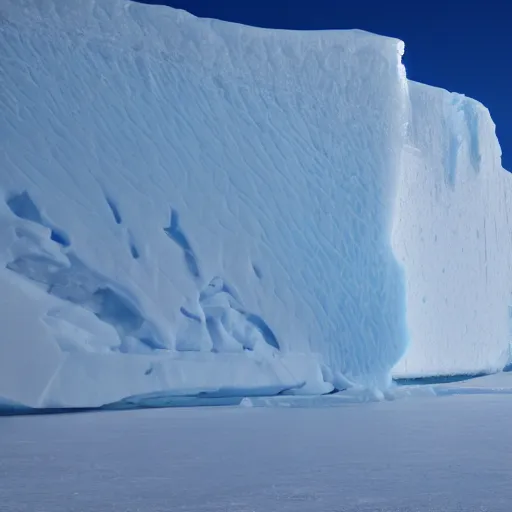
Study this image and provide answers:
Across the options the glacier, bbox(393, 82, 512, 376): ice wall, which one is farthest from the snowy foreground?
bbox(393, 82, 512, 376): ice wall

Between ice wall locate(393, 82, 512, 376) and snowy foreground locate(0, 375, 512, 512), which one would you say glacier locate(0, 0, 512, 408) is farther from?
ice wall locate(393, 82, 512, 376)

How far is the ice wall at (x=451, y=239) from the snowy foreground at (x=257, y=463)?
3656 mm

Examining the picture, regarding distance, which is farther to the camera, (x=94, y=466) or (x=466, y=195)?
(x=466, y=195)

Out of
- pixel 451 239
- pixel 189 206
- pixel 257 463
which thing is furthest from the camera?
pixel 451 239

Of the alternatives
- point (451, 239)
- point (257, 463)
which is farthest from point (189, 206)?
point (451, 239)

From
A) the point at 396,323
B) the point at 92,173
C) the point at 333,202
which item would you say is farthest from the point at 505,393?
the point at 92,173

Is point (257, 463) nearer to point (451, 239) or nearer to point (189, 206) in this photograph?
point (189, 206)

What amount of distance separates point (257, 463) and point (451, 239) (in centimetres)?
585

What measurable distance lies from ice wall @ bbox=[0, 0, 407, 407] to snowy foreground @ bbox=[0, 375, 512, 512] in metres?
0.66

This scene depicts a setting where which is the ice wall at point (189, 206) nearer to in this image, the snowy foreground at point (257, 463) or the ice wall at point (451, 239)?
the snowy foreground at point (257, 463)

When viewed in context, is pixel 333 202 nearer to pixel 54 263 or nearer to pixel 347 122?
pixel 347 122

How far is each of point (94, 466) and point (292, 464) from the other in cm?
49

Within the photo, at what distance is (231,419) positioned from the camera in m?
3.31

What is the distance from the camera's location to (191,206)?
14.5ft
